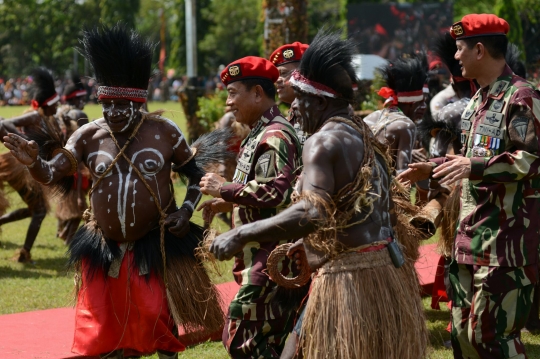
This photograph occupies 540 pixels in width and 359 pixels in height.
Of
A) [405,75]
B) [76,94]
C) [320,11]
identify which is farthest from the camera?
[320,11]

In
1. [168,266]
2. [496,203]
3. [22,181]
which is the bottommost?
[22,181]

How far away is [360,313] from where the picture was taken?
3820mm

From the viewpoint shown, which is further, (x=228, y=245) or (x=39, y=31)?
(x=39, y=31)

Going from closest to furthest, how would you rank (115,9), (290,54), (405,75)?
(290,54)
(405,75)
(115,9)

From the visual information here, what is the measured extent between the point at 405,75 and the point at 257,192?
3.14 metres

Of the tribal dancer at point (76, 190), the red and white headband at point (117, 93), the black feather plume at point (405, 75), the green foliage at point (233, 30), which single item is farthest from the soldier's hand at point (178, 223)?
the green foliage at point (233, 30)

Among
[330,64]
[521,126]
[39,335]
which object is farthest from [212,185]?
[39,335]

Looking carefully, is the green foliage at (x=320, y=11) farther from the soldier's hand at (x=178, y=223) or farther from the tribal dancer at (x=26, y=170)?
the soldier's hand at (x=178, y=223)

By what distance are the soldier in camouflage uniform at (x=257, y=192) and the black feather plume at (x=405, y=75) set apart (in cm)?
250

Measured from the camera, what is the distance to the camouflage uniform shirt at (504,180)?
432cm

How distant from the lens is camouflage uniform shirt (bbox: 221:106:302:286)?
4.30 metres

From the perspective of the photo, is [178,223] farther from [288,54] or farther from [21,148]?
[288,54]

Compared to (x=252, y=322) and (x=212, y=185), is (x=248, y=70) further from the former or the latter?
(x=252, y=322)

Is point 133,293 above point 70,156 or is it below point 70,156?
below
